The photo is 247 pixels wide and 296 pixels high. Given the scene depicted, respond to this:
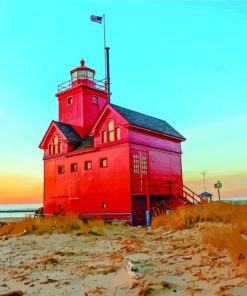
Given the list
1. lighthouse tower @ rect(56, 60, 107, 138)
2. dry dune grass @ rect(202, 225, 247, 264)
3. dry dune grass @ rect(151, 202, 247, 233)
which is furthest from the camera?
lighthouse tower @ rect(56, 60, 107, 138)

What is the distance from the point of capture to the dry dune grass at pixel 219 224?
7.63 metres

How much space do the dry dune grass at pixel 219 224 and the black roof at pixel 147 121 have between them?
434 inches

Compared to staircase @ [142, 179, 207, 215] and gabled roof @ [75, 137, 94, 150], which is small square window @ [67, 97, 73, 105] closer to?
gabled roof @ [75, 137, 94, 150]

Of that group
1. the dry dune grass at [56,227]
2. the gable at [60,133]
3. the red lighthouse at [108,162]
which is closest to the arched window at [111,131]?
the red lighthouse at [108,162]

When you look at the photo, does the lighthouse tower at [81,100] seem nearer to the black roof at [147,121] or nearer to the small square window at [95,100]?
the small square window at [95,100]

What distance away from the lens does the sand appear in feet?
21.8

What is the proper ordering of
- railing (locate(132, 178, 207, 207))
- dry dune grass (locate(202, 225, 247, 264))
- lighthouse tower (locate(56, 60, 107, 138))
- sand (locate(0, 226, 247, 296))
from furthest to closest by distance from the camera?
lighthouse tower (locate(56, 60, 107, 138)) → railing (locate(132, 178, 207, 207)) → dry dune grass (locate(202, 225, 247, 264)) → sand (locate(0, 226, 247, 296))

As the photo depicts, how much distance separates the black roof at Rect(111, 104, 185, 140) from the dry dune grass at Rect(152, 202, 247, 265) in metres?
11.0

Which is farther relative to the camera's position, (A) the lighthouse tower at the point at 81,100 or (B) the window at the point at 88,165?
(A) the lighthouse tower at the point at 81,100

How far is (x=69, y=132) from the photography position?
29406 millimetres

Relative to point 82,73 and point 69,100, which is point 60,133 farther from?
point 82,73

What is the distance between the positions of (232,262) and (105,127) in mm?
18684

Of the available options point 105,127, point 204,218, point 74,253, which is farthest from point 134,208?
point 74,253

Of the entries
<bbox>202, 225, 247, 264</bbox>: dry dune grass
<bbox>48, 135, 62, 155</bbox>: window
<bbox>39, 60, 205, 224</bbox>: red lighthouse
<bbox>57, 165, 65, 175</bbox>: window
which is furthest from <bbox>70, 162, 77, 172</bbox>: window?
<bbox>202, 225, 247, 264</bbox>: dry dune grass
